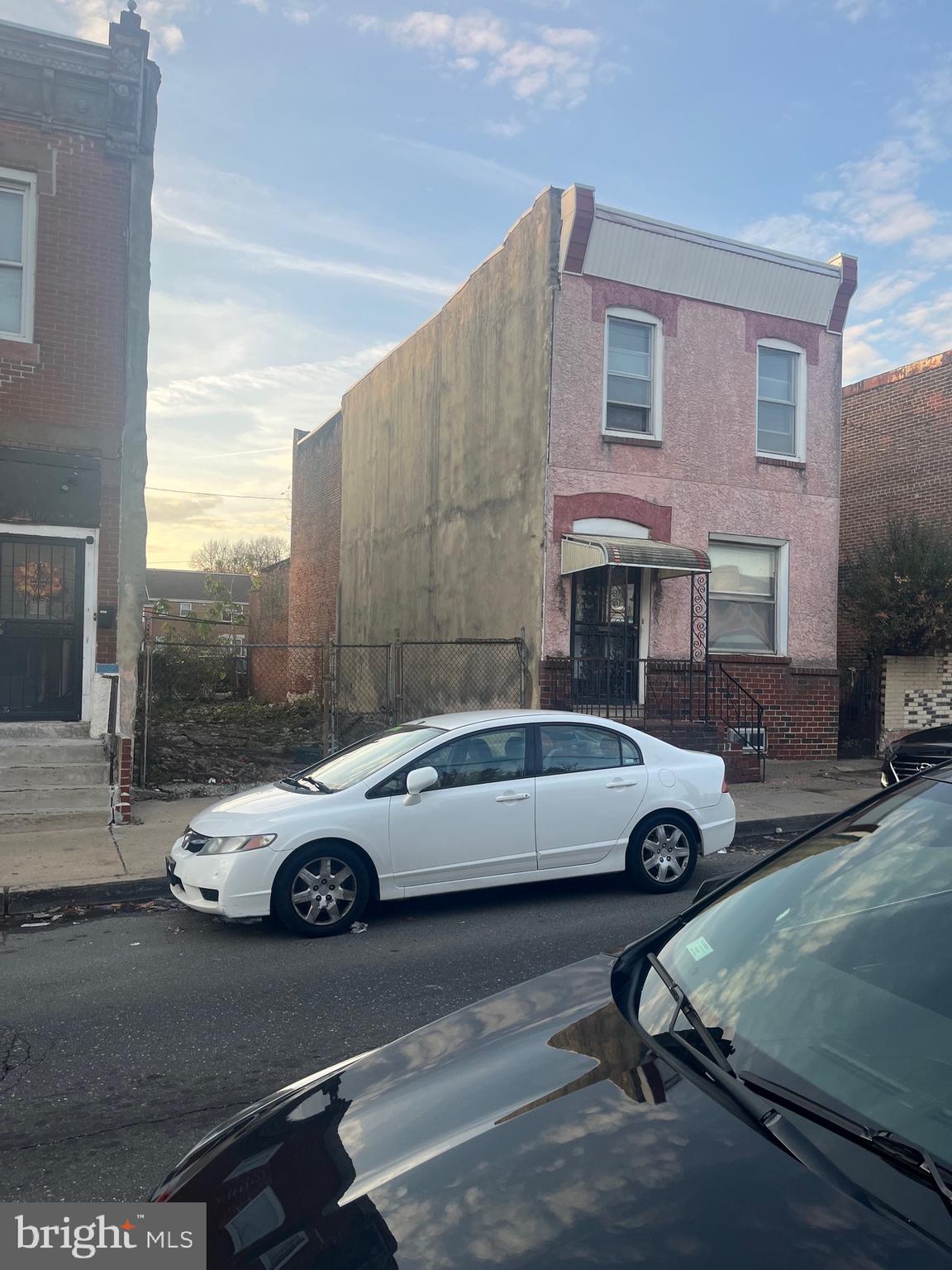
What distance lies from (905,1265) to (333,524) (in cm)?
2420

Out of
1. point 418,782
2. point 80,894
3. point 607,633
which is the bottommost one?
point 80,894

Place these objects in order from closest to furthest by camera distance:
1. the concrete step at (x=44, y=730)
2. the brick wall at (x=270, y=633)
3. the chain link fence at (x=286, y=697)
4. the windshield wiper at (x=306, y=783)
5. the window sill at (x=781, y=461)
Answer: the windshield wiper at (x=306, y=783)
the concrete step at (x=44, y=730)
the chain link fence at (x=286, y=697)
the window sill at (x=781, y=461)
the brick wall at (x=270, y=633)

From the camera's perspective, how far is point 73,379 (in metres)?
11.6

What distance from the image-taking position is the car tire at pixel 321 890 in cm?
669

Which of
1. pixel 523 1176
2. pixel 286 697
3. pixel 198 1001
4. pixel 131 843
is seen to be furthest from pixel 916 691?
pixel 523 1176

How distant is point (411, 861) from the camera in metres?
7.11

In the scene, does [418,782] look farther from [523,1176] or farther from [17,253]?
[17,253]

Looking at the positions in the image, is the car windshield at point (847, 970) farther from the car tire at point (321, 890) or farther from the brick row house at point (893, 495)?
the brick row house at point (893, 495)

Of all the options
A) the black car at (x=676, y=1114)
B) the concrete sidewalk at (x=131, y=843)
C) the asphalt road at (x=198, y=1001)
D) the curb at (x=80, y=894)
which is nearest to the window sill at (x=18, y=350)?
the concrete sidewalk at (x=131, y=843)

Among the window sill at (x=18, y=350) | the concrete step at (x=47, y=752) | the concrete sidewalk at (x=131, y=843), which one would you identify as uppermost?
the window sill at (x=18, y=350)

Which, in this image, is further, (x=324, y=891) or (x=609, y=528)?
(x=609, y=528)

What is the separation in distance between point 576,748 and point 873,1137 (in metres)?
6.04

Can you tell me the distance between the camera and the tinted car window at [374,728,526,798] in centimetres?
737

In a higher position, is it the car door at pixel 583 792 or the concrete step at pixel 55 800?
the car door at pixel 583 792
